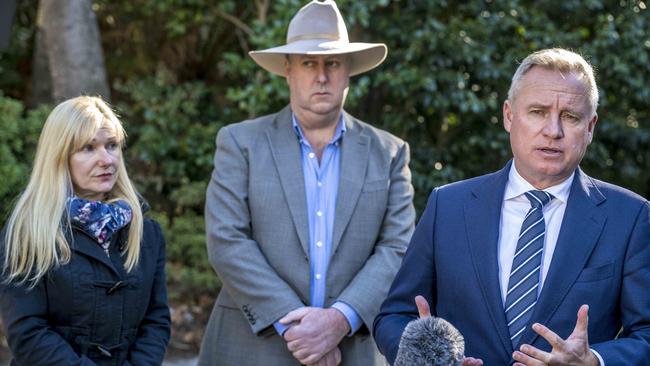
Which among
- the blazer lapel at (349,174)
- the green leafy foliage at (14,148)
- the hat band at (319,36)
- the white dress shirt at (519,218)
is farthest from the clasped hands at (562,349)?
the green leafy foliage at (14,148)

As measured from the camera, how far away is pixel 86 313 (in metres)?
3.62

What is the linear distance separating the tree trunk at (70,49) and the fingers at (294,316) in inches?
164

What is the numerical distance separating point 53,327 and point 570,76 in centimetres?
213

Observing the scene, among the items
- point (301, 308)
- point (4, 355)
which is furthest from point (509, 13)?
point (4, 355)

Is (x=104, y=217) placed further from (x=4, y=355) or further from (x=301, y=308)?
(x=4, y=355)

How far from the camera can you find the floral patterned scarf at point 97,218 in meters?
3.69

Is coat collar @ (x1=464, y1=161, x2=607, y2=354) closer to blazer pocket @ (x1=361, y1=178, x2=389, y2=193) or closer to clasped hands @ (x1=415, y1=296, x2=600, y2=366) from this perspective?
clasped hands @ (x1=415, y1=296, x2=600, y2=366)

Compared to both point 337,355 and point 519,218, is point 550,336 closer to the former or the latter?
point 519,218

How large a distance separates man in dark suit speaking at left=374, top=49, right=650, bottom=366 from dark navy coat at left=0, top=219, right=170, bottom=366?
3.65ft

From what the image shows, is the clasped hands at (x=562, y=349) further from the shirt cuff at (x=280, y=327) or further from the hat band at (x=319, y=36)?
the hat band at (x=319, y=36)

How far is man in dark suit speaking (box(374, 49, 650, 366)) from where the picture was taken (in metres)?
2.96

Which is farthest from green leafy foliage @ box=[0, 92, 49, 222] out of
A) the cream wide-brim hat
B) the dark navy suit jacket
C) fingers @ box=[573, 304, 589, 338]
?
fingers @ box=[573, 304, 589, 338]

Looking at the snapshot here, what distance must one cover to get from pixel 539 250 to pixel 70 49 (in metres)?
5.56

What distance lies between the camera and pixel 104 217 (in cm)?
373
